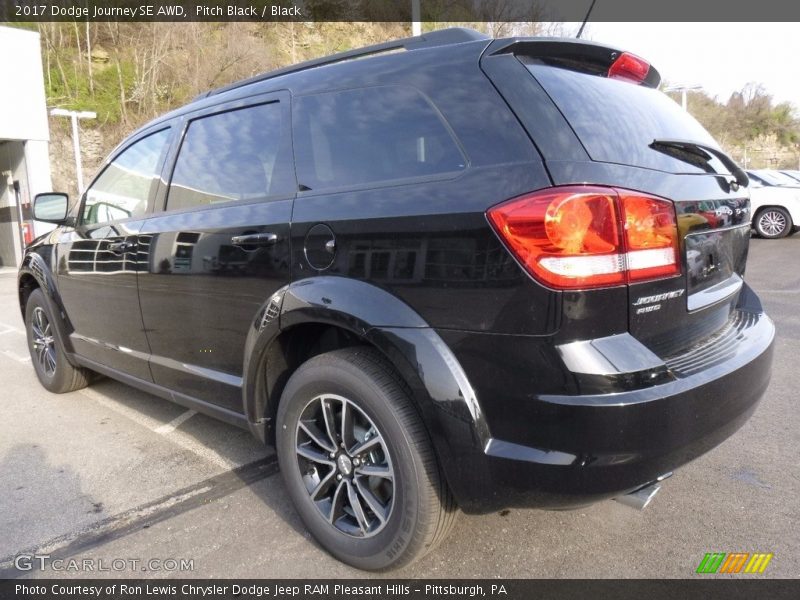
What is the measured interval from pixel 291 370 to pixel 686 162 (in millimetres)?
1779

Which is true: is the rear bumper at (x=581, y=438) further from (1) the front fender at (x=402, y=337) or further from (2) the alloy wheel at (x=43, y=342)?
(2) the alloy wheel at (x=43, y=342)

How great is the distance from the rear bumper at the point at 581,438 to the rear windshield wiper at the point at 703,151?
816 mm

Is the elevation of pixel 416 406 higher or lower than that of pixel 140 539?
higher

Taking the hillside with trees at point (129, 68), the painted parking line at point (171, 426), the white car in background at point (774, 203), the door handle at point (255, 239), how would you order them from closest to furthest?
1. the door handle at point (255, 239)
2. the painted parking line at point (171, 426)
3. the white car in background at point (774, 203)
4. the hillside with trees at point (129, 68)

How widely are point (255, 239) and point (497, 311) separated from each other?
118cm

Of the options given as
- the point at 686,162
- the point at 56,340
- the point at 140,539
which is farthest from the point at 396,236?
the point at 56,340

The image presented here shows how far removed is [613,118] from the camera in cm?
205

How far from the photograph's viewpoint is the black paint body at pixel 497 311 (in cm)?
173

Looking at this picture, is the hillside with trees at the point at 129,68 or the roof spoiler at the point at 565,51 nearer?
the roof spoiler at the point at 565,51

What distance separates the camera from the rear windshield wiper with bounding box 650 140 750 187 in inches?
85.4

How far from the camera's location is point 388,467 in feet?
6.91

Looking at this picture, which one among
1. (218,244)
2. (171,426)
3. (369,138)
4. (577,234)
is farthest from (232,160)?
(171,426)

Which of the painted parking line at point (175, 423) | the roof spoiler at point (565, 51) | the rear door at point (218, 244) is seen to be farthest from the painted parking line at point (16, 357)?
the roof spoiler at point (565, 51)

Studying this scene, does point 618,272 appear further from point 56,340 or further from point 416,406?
point 56,340
